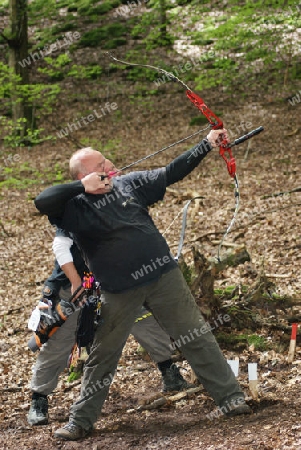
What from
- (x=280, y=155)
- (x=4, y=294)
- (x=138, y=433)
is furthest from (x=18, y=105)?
(x=138, y=433)

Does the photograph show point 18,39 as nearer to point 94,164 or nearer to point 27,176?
point 27,176

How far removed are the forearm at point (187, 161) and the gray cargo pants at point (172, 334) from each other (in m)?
0.63

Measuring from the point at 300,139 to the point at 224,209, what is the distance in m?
4.07

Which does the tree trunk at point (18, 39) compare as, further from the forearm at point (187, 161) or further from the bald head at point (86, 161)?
the forearm at point (187, 161)

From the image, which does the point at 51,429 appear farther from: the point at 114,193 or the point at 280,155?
the point at 280,155

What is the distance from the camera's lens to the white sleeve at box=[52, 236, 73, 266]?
3902 millimetres

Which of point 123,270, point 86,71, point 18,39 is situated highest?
point 18,39

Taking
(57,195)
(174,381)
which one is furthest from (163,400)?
(57,195)

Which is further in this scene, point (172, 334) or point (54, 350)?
point (54, 350)

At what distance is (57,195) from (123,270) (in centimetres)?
62

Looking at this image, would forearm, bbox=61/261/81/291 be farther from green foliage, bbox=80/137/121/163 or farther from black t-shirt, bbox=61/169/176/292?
green foliage, bbox=80/137/121/163

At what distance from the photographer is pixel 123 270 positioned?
362 cm

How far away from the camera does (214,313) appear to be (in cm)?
498

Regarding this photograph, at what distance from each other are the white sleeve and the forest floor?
3.91ft
